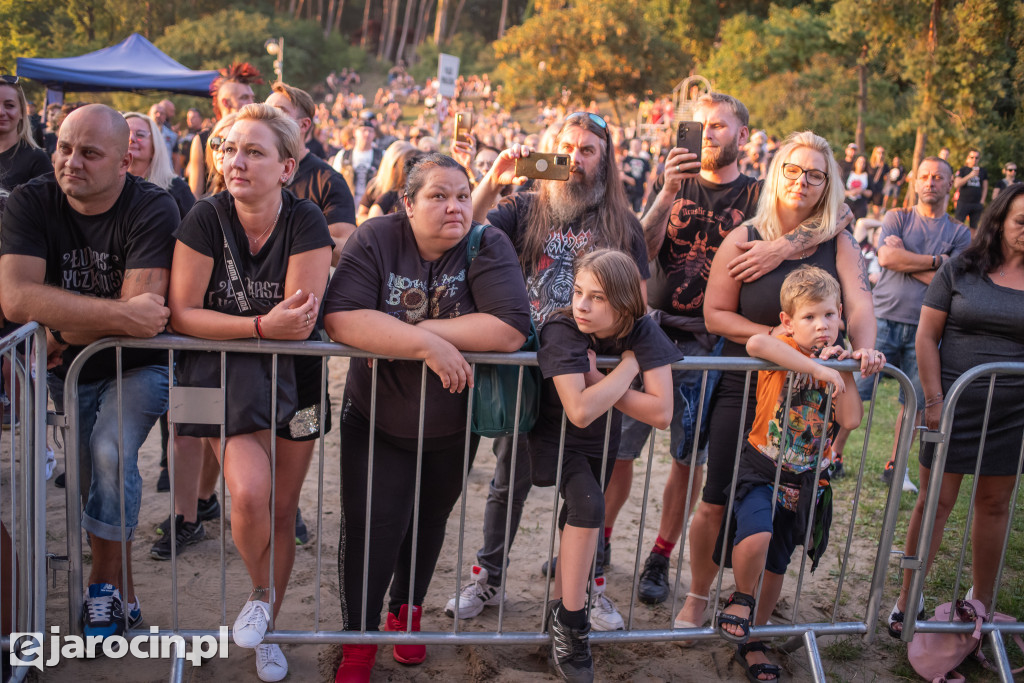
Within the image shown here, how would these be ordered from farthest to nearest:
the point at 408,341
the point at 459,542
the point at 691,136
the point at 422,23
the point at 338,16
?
the point at 422,23 → the point at 338,16 → the point at 691,136 → the point at 459,542 → the point at 408,341

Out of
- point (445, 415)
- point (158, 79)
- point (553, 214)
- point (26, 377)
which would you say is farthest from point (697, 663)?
point (158, 79)

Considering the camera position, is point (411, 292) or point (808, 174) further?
point (808, 174)

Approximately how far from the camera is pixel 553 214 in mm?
3533

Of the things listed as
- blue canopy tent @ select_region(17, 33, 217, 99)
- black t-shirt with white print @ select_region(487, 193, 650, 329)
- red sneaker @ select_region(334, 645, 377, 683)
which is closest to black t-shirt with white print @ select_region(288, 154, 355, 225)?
black t-shirt with white print @ select_region(487, 193, 650, 329)

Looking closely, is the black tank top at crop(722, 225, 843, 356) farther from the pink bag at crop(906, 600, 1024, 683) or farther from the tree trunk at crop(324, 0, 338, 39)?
the tree trunk at crop(324, 0, 338, 39)

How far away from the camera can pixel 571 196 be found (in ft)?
11.6

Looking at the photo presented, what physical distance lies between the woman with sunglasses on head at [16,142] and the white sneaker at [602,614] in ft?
10.6

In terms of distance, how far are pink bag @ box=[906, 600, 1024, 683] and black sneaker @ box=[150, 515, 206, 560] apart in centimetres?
354

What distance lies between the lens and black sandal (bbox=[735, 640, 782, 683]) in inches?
127

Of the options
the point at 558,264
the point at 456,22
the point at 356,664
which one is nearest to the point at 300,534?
the point at 356,664

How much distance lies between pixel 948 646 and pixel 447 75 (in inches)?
608

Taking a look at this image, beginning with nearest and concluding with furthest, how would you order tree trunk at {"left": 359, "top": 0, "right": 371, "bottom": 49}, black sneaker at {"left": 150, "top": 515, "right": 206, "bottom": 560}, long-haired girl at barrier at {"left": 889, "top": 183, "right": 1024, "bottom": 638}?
long-haired girl at barrier at {"left": 889, "top": 183, "right": 1024, "bottom": 638} → black sneaker at {"left": 150, "top": 515, "right": 206, "bottom": 560} → tree trunk at {"left": 359, "top": 0, "right": 371, "bottom": 49}

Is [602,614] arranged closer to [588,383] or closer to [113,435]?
[588,383]

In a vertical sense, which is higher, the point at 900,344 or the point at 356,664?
the point at 900,344
